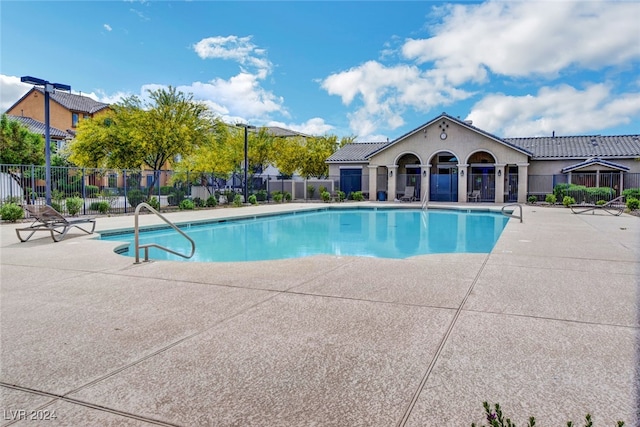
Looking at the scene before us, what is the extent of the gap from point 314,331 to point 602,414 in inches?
90.4

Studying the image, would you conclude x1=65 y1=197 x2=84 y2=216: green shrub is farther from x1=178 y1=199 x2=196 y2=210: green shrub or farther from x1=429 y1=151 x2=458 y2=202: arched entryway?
x1=429 y1=151 x2=458 y2=202: arched entryway

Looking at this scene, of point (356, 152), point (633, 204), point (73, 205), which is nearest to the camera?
point (73, 205)

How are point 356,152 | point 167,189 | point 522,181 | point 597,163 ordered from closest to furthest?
point 167,189
point 597,163
point 522,181
point 356,152

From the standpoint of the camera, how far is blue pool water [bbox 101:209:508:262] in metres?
12.4

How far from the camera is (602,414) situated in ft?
8.85

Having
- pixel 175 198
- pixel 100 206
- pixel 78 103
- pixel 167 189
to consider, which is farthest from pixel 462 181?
pixel 78 103

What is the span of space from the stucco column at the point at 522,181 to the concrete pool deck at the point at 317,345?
23945 mm

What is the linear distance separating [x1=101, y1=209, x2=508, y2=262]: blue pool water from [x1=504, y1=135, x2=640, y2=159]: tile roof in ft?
37.6

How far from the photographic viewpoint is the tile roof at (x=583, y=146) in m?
29.5

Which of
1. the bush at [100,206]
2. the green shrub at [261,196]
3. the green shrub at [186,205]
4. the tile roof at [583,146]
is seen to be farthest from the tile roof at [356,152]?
the bush at [100,206]

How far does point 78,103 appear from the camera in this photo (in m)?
51.5

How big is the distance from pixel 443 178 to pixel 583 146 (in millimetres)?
9658

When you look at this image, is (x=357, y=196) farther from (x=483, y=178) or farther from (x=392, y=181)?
(x=483, y=178)

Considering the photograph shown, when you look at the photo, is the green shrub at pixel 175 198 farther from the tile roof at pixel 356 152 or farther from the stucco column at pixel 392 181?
the stucco column at pixel 392 181
